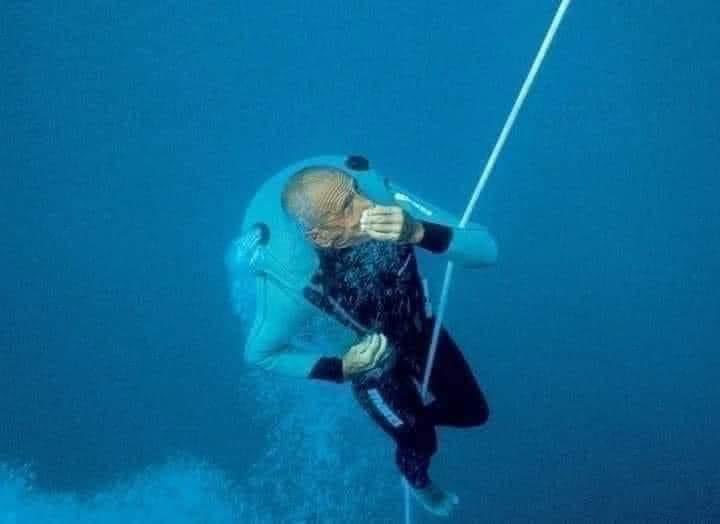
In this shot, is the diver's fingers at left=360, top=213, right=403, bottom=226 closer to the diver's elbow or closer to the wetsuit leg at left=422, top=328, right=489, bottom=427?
the diver's elbow

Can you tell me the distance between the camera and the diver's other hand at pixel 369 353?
247 centimetres

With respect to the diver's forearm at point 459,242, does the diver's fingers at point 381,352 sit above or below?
below

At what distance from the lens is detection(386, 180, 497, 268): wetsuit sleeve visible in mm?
2336

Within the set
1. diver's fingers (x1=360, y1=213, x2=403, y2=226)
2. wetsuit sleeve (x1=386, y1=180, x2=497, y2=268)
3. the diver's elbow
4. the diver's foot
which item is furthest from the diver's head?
the diver's foot

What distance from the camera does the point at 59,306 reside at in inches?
142

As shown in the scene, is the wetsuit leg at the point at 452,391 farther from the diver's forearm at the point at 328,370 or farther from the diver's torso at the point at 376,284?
the diver's forearm at the point at 328,370

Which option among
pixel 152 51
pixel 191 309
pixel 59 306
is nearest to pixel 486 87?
pixel 152 51

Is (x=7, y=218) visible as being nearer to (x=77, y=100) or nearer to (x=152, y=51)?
(x=77, y=100)

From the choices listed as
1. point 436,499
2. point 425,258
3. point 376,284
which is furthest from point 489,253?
point 425,258

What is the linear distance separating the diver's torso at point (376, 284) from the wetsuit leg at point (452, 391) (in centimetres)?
35

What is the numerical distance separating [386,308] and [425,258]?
1.63 meters

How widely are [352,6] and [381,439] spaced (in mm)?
3211

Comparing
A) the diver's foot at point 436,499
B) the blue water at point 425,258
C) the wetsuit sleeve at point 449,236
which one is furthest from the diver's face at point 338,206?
the diver's foot at point 436,499

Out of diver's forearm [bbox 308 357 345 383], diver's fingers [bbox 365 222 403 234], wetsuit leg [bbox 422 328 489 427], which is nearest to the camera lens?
diver's fingers [bbox 365 222 403 234]
